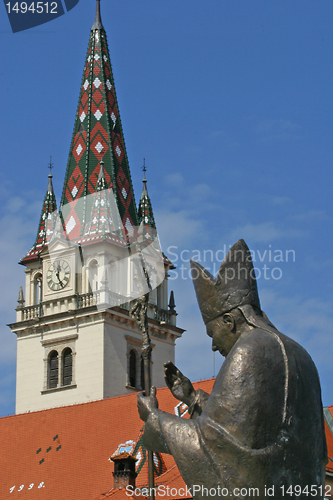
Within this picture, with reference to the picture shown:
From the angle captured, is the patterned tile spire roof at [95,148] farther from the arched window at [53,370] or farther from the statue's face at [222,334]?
the statue's face at [222,334]

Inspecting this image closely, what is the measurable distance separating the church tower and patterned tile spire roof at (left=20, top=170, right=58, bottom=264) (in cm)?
6

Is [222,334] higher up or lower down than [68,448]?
lower down

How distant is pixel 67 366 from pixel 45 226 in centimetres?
811

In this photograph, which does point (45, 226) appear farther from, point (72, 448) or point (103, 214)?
point (72, 448)

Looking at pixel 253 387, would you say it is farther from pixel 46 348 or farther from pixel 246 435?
pixel 46 348

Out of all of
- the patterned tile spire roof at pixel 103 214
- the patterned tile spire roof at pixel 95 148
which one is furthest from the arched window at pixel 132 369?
the patterned tile spire roof at pixel 95 148

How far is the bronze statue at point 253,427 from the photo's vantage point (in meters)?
5.43

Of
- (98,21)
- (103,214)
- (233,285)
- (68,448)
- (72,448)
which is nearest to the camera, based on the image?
(233,285)

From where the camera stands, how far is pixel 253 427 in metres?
5.46

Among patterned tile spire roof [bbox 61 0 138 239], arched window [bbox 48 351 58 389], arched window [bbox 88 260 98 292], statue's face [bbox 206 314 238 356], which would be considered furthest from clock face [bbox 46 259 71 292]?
statue's face [bbox 206 314 238 356]

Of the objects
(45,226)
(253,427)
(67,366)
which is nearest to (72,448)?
(67,366)

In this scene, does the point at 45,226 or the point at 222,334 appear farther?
the point at 45,226

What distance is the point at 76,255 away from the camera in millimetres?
47875

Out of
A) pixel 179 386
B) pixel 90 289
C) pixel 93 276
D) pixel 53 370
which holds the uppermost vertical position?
pixel 93 276
